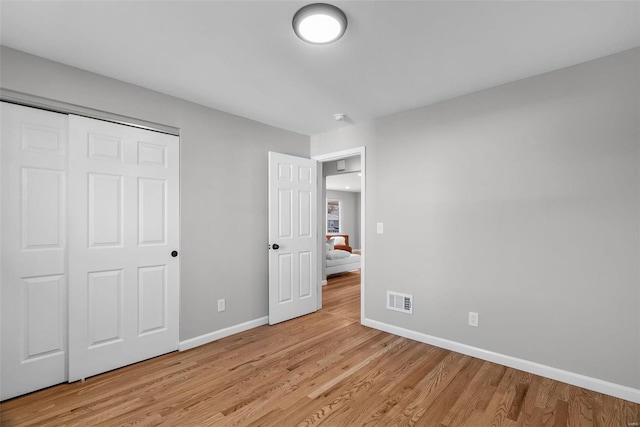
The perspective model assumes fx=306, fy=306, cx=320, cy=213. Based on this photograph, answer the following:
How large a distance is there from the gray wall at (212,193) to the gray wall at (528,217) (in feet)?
4.84

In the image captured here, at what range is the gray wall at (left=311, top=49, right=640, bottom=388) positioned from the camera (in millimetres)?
2162

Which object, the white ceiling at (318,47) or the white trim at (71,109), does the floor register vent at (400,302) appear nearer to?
the white ceiling at (318,47)

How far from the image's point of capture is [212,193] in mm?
3195

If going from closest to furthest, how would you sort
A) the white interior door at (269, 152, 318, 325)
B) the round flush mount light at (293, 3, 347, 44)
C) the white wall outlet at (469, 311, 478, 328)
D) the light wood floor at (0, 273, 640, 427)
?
1. the round flush mount light at (293, 3, 347, 44)
2. the light wood floor at (0, 273, 640, 427)
3. the white wall outlet at (469, 311, 478, 328)
4. the white interior door at (269, 152, 318, 325)

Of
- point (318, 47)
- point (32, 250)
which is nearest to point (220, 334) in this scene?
point (32, 250)

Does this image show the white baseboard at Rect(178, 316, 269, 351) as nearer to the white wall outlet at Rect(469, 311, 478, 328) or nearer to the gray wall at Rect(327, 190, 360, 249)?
the white wall outlet at Rect(469, 311, 478, 328)

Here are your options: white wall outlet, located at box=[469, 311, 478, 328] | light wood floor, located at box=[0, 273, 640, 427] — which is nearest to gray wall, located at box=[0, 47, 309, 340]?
light wood floor, located at box=[0, 273, 640, 427]

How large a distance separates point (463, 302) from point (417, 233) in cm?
78

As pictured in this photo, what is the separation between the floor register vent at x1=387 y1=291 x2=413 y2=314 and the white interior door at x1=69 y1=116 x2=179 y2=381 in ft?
7.20

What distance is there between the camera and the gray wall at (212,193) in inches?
101

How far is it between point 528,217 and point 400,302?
149 cm

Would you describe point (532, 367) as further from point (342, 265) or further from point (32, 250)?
point (342, 265)

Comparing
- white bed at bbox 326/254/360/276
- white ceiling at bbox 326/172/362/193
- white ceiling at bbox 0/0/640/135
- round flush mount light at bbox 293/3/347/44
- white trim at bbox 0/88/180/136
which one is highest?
white ceiling at bbox 0/0/640/135

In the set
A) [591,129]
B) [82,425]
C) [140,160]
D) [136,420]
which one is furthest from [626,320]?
[140,160]
